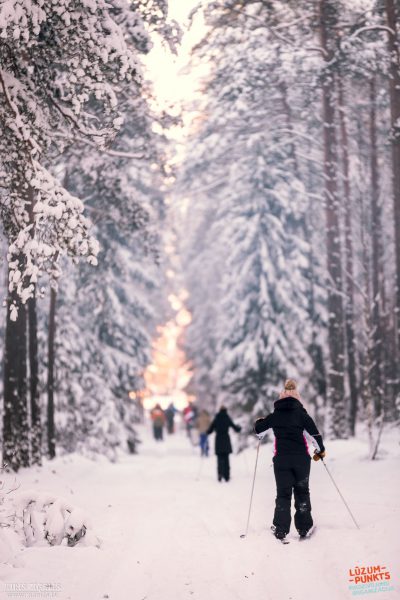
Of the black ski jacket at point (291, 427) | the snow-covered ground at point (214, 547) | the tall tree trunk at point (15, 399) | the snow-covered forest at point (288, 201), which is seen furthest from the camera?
the snow-covered forest at point (288, 201)

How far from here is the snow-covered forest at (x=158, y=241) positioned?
8188 mm

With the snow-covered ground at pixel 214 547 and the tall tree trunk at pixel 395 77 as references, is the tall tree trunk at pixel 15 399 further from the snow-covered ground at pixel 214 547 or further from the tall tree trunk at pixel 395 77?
the tall tree trunk at pixel 395 77

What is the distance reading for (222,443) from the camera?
14656mm

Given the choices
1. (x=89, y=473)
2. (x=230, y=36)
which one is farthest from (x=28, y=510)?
(x=230, y=36)

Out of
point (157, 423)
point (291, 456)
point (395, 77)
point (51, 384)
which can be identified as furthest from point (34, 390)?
point (157, 423)

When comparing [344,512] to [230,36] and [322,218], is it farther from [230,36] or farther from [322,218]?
[322,218]

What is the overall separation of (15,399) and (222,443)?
4.81 m

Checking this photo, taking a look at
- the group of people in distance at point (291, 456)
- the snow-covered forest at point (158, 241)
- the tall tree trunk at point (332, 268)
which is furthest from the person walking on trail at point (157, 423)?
the group of people in distance at point (291, 456)

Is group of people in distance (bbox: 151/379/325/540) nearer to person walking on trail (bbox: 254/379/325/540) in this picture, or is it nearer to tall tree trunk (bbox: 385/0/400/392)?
person walking on trail (bbox: 254/379/325/540)

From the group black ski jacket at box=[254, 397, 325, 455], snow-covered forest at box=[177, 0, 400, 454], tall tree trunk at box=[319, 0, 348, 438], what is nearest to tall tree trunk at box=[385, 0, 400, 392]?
tall tree trunk at box=[319, 0, 348, 438]

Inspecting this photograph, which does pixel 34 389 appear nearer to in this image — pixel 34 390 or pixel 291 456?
pixel 34 390

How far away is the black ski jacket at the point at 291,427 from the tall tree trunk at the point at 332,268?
9.53m

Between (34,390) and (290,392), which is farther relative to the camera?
(34,390)

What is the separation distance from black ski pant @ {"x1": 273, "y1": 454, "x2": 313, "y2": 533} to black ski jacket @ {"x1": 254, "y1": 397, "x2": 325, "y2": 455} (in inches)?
4.8
